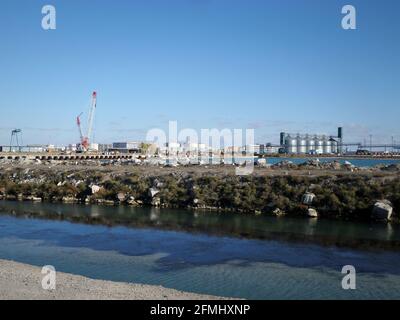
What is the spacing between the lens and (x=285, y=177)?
3909 centimetres

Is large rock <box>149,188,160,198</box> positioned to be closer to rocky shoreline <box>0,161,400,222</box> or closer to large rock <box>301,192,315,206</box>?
rocky shoreline <box>0,161,400,222</box>

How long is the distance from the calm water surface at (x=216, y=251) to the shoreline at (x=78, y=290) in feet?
4.03

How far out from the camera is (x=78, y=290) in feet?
45.8

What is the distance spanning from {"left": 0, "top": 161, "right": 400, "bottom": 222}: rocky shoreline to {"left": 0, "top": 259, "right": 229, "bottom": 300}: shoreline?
818 inches

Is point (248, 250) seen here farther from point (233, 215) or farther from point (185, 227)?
point (233, 215)

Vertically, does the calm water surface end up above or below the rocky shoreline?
below

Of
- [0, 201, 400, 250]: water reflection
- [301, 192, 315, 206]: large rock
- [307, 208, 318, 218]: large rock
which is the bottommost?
[0, 201, 400, 250]: water reflection

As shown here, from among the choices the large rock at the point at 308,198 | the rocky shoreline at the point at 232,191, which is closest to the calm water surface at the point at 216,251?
the rocky shoreline at the point at 232,191

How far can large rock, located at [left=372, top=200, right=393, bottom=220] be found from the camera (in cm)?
3044

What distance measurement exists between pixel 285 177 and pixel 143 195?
43.9ft

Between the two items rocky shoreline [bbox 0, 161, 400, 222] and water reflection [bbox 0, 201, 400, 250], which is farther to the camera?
rocky shoreline [bbox 0, 161, 400, 222]

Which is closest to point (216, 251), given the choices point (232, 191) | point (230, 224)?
point (230, 224)

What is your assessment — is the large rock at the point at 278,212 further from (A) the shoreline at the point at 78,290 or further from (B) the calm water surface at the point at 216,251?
(A) the shoreline at the point at 78,290

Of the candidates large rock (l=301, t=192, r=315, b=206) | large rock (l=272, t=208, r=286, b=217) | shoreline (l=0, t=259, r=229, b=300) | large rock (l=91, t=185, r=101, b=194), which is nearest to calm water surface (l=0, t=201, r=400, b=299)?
shoreline (l=0, t=259, r=229, b=300)
